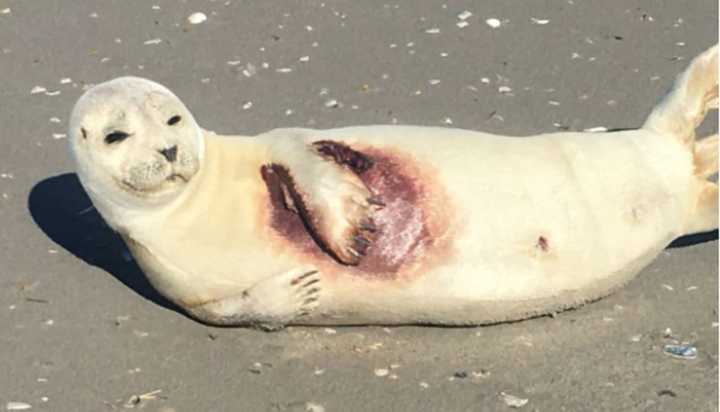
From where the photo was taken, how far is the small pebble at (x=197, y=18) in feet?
25.8

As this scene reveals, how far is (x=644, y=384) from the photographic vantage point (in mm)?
4637

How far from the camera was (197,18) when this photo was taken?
791 cm

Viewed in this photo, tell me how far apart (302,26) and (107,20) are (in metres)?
1.01

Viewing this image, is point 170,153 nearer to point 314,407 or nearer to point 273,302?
point 273,302

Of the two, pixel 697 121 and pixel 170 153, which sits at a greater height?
pixel 170 153

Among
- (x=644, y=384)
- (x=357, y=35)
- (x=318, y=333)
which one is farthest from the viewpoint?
(x=357, y=35)

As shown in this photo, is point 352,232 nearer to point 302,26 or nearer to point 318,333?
point 318,333

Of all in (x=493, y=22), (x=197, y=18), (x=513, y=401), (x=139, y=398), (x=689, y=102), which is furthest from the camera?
(x=197, y=18)

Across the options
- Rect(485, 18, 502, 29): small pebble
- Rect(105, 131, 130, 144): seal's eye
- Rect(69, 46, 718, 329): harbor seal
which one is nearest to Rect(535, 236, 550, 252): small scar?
Rect(69, 46, 718, 329): harbor seal

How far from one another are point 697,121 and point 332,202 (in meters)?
1.41

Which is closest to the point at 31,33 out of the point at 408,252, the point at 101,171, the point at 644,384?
the point at 101,171

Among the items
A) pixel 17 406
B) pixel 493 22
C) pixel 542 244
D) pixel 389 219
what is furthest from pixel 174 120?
pixel 493 22

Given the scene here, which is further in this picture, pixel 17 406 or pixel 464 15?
pixel 464 15

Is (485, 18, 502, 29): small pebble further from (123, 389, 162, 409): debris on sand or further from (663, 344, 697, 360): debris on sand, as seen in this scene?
(123, 389, 162, 409): debris on sand
